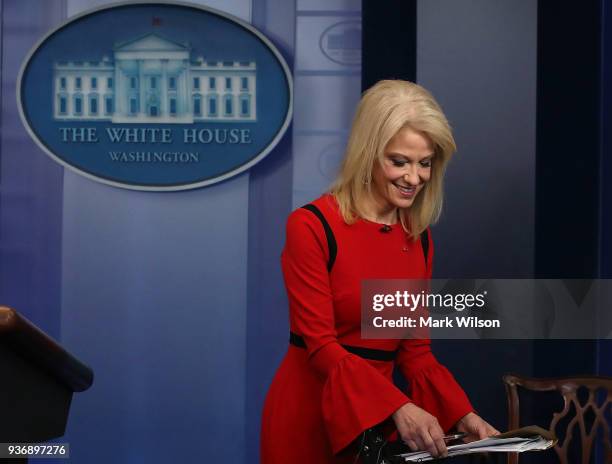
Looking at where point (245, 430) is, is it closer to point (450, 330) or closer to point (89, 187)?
point (450, 330)

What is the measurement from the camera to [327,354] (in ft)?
6.27

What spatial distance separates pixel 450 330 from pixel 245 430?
0.91 m

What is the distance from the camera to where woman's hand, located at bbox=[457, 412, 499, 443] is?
1.93 m

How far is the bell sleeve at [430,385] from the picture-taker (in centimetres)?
198

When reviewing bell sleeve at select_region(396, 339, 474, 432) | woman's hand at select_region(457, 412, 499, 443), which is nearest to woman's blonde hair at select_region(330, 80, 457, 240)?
bell sleeve at select_region(396, 339, 474, 432)

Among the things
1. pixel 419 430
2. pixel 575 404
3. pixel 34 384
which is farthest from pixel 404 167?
pixel 575 404

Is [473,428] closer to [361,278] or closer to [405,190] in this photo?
[361,278]

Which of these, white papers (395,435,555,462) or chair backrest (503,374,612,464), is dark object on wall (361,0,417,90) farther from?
white papers (395,435,555,462)

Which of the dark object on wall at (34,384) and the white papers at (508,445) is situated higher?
the dark object on wall at (34,384)

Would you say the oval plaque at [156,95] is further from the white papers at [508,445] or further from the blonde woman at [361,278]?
the white papers at [508,445]

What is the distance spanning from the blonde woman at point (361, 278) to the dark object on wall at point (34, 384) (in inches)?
22.7

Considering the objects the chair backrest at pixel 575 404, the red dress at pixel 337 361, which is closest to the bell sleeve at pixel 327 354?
the red dress at pixel 337 361

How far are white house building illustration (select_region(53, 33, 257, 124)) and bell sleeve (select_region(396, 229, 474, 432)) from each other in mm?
1649

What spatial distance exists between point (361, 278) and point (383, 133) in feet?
1.06
